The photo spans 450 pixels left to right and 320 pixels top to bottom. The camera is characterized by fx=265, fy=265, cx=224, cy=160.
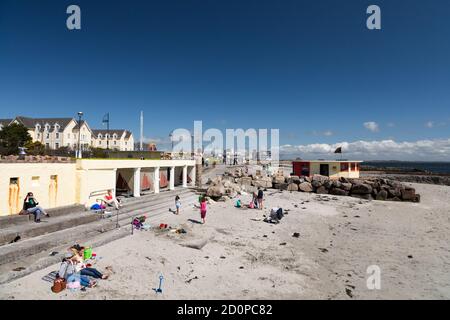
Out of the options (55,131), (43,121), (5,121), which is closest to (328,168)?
(55,131)

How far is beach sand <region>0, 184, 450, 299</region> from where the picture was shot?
840cm

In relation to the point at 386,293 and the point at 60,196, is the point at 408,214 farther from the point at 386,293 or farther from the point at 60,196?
the point at 60,196

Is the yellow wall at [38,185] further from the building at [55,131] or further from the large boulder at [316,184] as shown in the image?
the building at [55,131]

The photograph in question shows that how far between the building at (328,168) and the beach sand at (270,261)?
65.3 ft

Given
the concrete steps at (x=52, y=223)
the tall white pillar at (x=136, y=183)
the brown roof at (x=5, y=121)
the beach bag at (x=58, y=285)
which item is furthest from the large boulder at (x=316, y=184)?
the brown roof at (x=5, y=121)

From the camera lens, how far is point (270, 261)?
11062mm

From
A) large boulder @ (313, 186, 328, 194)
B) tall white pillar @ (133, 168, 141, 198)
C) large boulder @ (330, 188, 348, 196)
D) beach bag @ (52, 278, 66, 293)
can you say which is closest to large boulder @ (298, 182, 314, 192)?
large boulder @ (313, 186, 328, 194)

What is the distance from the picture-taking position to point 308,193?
32.4m

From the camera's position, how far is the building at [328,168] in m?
38.7

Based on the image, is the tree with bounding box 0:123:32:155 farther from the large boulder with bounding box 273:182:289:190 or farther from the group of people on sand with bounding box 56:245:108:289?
the group of people on sand with bounding box 56:245:108:289

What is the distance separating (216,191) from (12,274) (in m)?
17.6

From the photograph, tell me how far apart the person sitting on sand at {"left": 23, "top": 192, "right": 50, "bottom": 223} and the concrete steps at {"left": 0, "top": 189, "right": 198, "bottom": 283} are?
1.29m

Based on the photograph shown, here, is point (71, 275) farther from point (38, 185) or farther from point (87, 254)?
point (38, 185)

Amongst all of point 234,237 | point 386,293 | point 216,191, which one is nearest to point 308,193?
point 216,191
